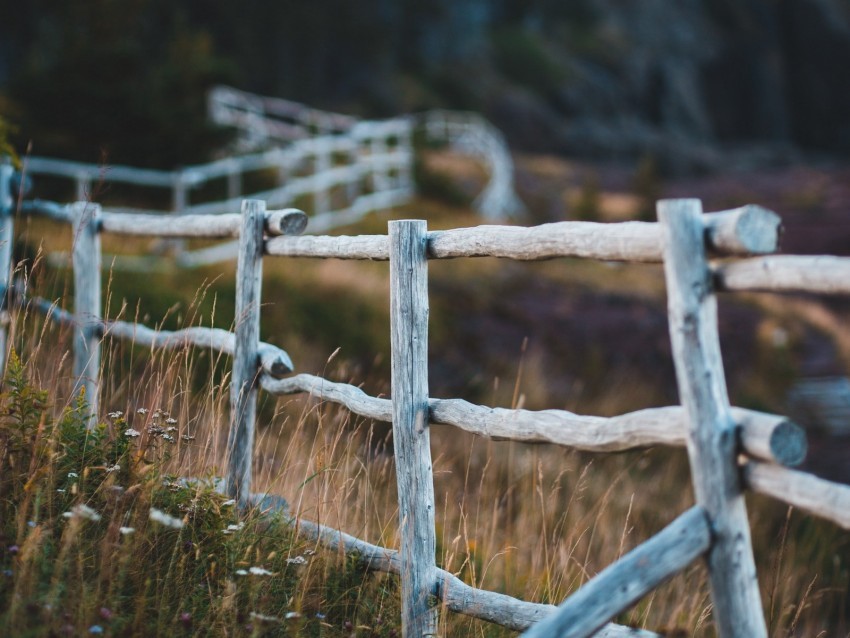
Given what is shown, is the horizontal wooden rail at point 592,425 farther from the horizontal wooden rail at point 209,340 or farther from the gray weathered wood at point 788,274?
the gray weathered wood at point 788,274

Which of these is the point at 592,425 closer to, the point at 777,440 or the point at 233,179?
the point at 777,440

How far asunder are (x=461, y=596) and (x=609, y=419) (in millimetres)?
1005

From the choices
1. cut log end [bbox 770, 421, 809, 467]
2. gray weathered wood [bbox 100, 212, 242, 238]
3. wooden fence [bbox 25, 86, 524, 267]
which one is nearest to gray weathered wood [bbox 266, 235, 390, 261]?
gray weathered wood [bbox 100, 212, 242, 238]

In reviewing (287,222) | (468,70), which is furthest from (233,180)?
(468,70)

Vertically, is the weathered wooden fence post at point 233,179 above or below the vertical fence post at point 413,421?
above

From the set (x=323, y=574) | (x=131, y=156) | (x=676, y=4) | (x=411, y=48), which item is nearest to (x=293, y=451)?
(x=323, y=574)

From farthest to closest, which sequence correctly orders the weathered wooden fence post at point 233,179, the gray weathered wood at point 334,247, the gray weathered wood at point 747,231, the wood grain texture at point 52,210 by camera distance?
the weathered wooden fence post at point 233,179, the wood grain texture at point 52,210, the gray weathered wood at point 334,247, the gray weathered wood at point 747,231

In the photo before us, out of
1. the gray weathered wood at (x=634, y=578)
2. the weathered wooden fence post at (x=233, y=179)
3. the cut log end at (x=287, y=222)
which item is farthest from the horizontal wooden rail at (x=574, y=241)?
the weathered wooden fence post at (x=233, y=179)

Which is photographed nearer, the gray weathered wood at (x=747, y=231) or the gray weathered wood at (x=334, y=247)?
the gray weathered wood at (x=747, y=231)

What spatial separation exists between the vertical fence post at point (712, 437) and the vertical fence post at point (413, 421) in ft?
3.69

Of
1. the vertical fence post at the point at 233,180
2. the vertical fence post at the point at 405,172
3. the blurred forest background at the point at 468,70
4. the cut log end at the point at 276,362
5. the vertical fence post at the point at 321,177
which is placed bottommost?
the cut log end at the point at 276,362

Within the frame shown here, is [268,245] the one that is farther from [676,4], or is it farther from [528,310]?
[676,4]

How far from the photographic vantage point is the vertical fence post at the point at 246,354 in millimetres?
3586

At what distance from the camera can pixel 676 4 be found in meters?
59.3
